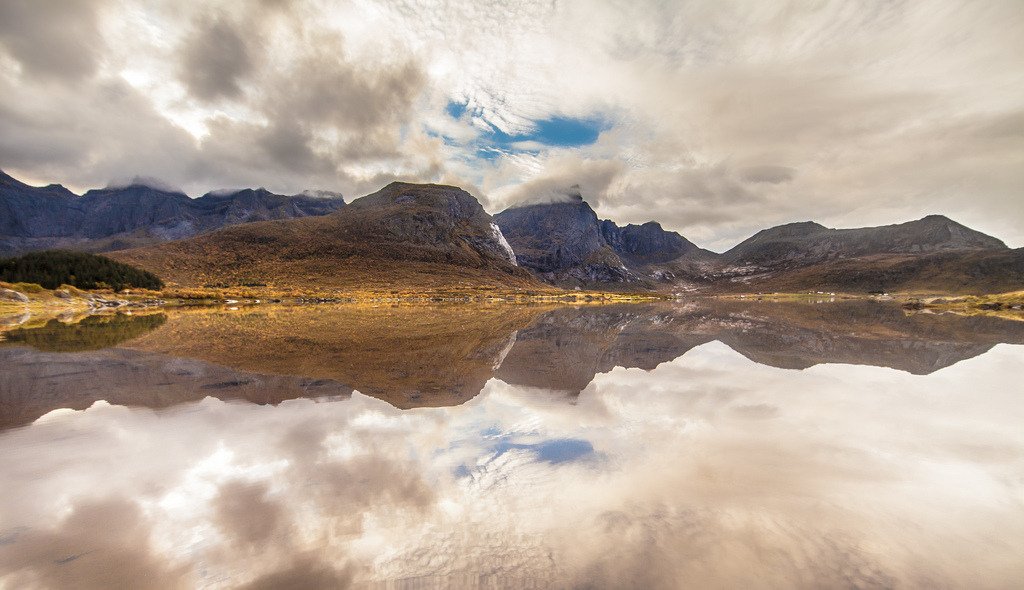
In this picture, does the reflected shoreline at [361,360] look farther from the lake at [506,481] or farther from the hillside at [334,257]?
the hillside at [334,257]

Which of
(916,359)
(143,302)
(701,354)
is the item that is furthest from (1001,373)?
(143,302)

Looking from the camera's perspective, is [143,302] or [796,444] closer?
[796,444]

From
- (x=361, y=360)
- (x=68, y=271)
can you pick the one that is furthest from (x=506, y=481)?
(x=68, y=271)

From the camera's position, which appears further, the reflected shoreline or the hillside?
the hillside

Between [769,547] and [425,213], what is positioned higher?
[425,213]

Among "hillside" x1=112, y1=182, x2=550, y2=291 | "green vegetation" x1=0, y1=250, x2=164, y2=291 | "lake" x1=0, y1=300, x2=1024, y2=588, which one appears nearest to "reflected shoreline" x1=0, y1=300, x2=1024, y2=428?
"lake" x1=0, y1=300, x2=1024, y2=588

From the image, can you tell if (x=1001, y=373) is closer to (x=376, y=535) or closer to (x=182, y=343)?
(x=376, y=535)

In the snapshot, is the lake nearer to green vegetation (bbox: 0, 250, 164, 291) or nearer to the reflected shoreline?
the reflected shoreline
